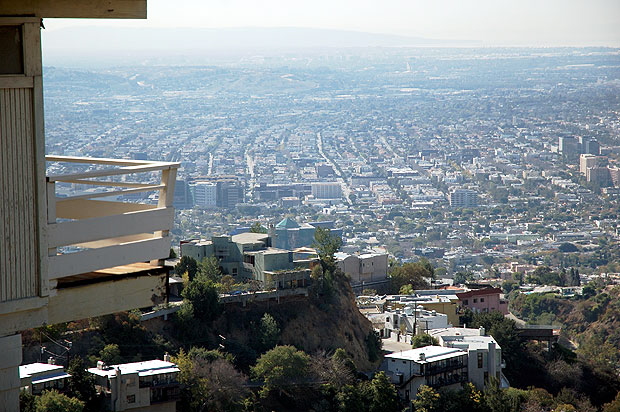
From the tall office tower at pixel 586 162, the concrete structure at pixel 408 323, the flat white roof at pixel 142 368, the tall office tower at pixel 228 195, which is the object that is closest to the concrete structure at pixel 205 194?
the tall office tower at pixel 228 195

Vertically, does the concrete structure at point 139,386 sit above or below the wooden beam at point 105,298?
below

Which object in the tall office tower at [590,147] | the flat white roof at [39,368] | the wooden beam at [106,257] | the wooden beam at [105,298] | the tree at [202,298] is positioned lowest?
the flat white roof at [39,368]

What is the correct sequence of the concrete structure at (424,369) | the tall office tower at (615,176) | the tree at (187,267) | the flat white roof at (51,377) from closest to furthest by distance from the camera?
1. the flat white roof at (51,377)
2. the concrete structure at (424,369)
3. the tree at (187,267)
4. the tall office tower at (615,176)

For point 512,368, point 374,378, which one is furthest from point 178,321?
point 512,368

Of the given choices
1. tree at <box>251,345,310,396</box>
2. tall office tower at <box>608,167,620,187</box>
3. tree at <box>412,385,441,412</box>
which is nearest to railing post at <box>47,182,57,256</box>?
tree at <box>251,345,310,396</box>

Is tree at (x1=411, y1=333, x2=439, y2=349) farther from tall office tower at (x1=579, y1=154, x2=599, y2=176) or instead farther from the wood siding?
tall office tower at (x1=579, y1=154, x2=599, y2=176)

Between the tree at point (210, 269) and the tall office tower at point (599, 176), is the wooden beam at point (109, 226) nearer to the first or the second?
the tree at point (210, 269)

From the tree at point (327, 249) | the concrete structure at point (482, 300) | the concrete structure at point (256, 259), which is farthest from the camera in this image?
the concrete structure at point (482, 300)
